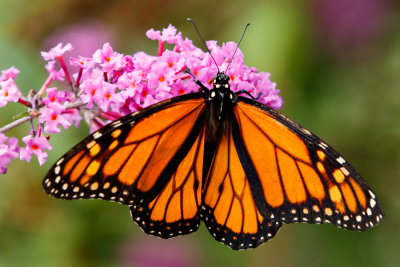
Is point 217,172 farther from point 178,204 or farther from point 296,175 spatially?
point 296,175

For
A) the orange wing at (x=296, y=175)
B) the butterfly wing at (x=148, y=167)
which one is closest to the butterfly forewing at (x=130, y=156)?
the butterfly wing at (x=148, y=167)

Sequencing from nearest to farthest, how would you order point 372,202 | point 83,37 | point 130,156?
1. point 372,202
2. point 130,156
3. point 83,37

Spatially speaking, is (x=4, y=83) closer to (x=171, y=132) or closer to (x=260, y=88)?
(x=171, y=132)

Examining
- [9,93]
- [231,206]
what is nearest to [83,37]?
[9,93]

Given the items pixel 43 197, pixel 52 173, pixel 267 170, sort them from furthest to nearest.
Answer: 1. pixel 43 197
2. pixel 267 170
3. pixel 52 173

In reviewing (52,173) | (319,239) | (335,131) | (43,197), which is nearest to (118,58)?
(52,173)

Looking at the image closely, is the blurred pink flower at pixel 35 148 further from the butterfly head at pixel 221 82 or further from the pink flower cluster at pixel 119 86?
the butterfly head at pixel 221 82

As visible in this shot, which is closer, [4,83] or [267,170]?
[267,170]

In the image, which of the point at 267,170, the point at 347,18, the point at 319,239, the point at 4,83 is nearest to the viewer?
the point at 267,170
